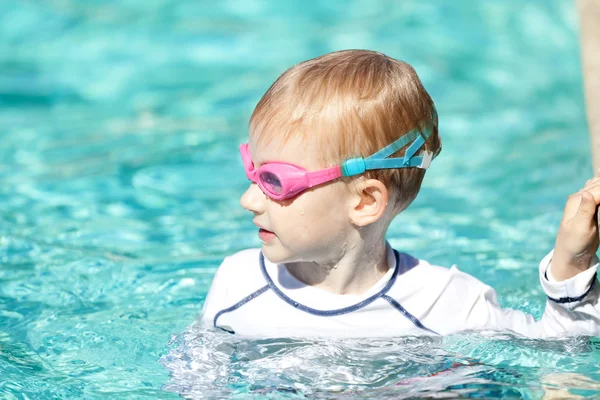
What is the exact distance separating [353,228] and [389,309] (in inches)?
15.1

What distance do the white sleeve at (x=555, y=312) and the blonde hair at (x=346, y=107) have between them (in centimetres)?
70

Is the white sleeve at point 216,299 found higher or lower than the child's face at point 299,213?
lower

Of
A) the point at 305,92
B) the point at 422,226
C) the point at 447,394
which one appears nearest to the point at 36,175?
the point at 422,226

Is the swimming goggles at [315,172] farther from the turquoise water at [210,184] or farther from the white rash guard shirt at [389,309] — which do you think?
the turquoise water at [210,184]

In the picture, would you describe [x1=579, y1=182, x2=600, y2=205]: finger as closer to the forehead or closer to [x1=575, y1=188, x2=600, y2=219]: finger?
[x1=575, y1=188, x2=600, y2=219]: finger

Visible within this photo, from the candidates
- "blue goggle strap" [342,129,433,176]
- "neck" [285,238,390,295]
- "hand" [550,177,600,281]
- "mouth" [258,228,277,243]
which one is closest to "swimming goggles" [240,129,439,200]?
"blue goggle strap" [342,129,433,176]

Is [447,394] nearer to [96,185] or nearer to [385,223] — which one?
[385,223]

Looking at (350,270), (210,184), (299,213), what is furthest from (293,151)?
(210,184)

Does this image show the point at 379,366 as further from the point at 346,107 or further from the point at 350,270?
the point at 346,107

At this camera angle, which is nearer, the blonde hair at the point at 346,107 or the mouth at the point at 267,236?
the blonde hair at the point at 346,107

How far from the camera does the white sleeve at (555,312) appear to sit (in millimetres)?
3432

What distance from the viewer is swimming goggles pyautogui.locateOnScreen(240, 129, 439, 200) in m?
3.34

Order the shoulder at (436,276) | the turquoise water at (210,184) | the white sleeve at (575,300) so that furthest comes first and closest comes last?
1. the shoulder at (436,276)
2. the turquoise water at (210,184)
3. the white sleeve at (575,300)

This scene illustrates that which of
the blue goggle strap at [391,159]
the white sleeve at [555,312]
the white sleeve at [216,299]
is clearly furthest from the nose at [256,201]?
the white sleeve at [555,312]
